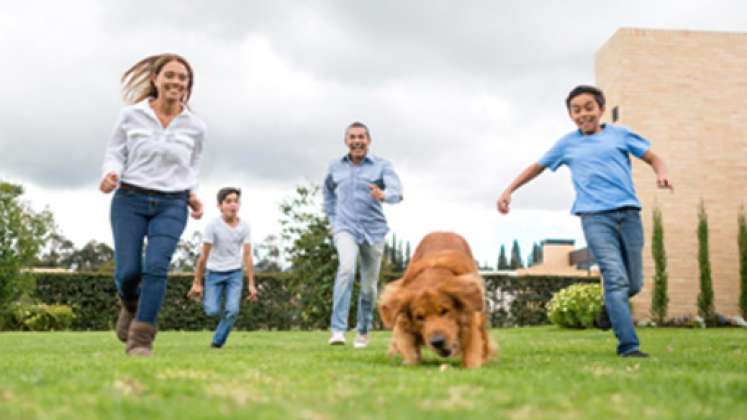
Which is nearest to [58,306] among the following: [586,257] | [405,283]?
[405,283]

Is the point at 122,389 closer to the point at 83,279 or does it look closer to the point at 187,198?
the point at 187,198

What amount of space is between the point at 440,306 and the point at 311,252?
12.6 meters

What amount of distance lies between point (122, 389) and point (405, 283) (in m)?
2.59

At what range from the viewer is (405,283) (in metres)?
5.75

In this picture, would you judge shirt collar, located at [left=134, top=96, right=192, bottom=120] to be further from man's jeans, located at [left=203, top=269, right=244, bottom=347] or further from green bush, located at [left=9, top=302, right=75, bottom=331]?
green bush, located at [left=9, top=302, right=75, bottom=331]

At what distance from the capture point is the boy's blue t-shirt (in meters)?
6.67

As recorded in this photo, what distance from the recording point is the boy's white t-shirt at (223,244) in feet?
28.2

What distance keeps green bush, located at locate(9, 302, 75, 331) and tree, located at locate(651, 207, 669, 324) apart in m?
14.0

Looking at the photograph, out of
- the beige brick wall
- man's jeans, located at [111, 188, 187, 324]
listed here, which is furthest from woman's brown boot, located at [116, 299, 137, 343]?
the beige brick wall

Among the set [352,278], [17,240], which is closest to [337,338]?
[352,278]

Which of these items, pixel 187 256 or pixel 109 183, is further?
pixel 187 256

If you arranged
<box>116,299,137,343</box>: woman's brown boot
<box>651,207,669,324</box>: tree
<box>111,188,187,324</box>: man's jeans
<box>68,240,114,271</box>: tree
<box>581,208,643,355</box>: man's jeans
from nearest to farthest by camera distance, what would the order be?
<box>111,188,187,324</box>: man's jeans < <box>116,299,137,343</box>: woman's brown boot < <box>581,208,643,355</box>: man's jeans < <box>651,207,669,324</box>: tree < <box>68,240,114,271</box>: tree

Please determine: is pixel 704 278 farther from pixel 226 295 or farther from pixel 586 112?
pixel 226 295

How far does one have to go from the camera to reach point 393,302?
5.46 m
